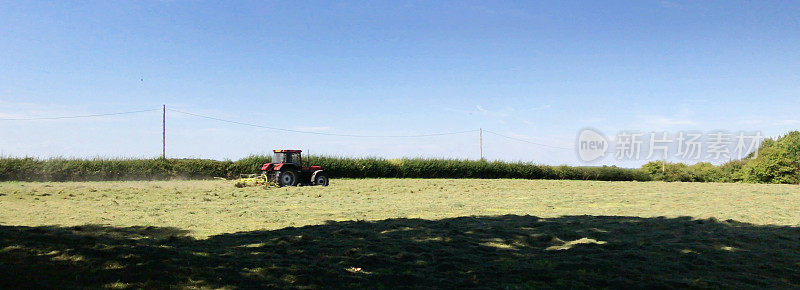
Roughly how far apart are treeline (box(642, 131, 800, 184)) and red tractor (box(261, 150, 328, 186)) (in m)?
39.5

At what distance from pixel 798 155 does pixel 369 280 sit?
54.0 m

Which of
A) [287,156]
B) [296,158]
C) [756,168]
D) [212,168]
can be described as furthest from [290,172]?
[756,168]

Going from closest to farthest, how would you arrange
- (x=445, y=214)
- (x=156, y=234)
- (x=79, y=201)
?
1. (x=156, y=234)
2. (x=445, y=214)
3. (x=79, y=201)

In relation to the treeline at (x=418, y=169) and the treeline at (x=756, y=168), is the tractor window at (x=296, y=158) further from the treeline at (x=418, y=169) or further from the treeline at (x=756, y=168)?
the treeline at (x=756, y=168)

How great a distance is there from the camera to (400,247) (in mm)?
7051

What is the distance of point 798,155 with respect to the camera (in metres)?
44.7

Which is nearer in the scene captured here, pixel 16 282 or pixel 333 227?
pixel 16 282

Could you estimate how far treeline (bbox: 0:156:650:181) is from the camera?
2848 cm

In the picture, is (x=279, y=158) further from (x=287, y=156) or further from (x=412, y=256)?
(x=412, y=256)

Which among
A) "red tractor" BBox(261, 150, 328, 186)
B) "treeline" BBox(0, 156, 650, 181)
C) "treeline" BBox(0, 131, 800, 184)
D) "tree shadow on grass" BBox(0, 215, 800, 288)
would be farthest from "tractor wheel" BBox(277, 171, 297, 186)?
"tree shadow on grass" BBox(0, 215, 800, 288)

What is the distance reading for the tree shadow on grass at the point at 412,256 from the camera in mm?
5410

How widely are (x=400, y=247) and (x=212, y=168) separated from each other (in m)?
26.1

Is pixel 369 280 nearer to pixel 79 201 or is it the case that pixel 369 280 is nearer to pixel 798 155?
pixel 79 201

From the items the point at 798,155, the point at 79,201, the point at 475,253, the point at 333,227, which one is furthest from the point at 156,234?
the point at 798,155
